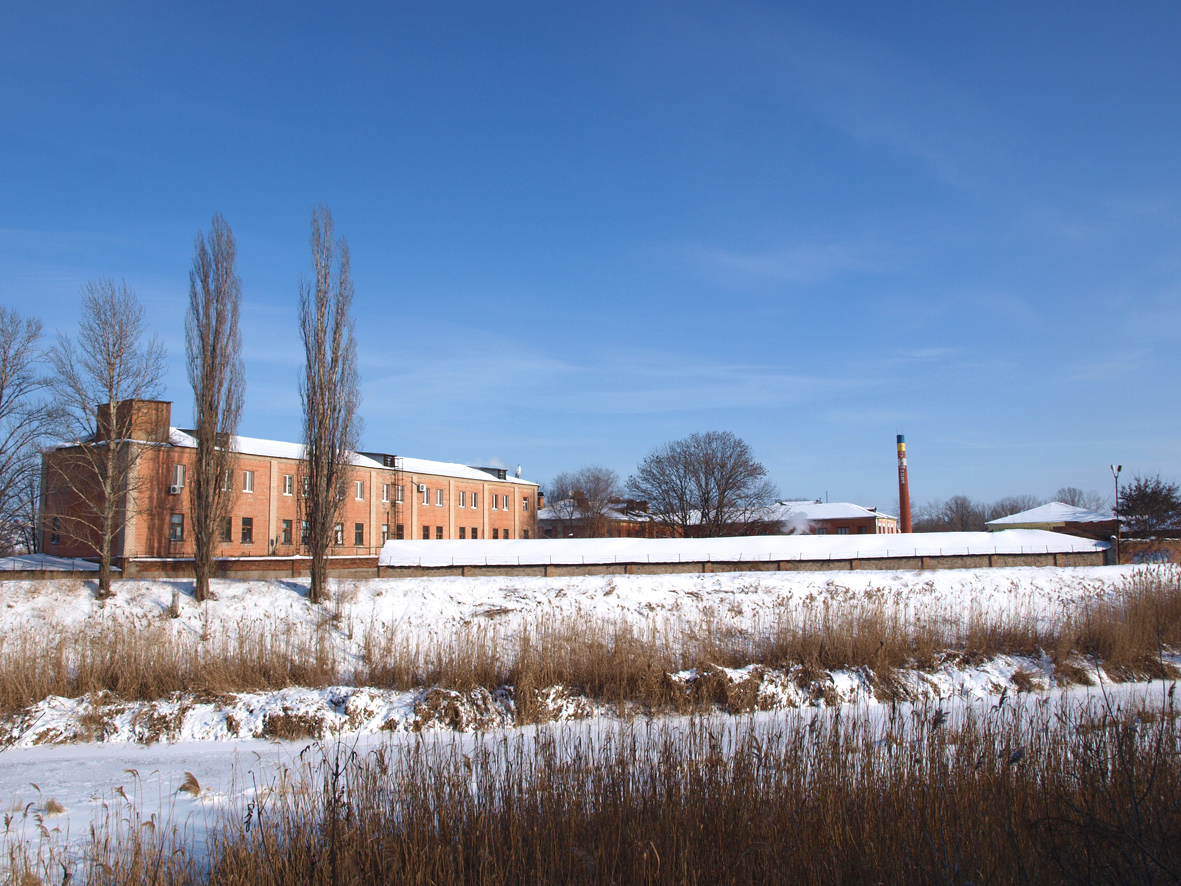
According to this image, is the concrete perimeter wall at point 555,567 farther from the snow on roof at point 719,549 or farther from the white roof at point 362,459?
the white roof at point 362,459

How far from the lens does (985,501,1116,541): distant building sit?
49906 mm

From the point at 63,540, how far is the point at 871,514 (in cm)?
6205

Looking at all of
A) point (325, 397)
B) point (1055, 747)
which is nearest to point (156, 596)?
point (325, 397)

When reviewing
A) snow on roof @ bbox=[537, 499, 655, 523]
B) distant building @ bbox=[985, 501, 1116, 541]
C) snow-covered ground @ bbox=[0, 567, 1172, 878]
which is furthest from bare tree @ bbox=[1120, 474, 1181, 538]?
snow on roof @ bbox=[537, 499, 655, 523]

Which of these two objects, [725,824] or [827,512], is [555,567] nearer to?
[725,824]

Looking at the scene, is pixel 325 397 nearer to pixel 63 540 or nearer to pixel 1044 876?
pixel 1044 876

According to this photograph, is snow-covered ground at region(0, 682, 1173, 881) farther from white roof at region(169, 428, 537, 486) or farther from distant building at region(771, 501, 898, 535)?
distant building at region(771, 501, 898, 535)

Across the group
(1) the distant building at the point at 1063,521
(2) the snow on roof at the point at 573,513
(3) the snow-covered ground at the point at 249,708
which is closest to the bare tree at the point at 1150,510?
(1) the distant building at the point at 1063,521

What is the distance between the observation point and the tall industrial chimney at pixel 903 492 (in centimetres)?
5197

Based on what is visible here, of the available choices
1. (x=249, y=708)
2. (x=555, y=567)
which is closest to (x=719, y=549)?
(x=555, y=567)

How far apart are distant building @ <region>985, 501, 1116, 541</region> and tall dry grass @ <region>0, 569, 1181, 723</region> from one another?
40.9 meters

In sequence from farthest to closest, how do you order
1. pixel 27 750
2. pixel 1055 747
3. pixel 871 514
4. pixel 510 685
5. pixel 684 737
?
pixel 871 514 < pixel 510 685 < pixel 27 750 < pixel 684 737 < pixel 1055 747

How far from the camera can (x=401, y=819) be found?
5141 mm

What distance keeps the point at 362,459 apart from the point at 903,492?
3677 centimetres
